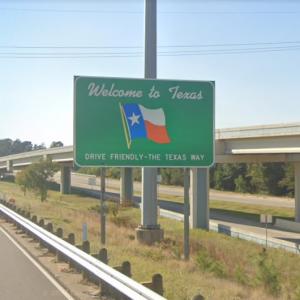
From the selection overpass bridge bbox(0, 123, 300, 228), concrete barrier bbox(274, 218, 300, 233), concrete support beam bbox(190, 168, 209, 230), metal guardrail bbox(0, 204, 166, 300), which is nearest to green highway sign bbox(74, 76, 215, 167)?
metal guardrail bbox(0, 204, 166, 300)

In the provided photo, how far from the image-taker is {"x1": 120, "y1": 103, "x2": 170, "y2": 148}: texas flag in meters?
20.6

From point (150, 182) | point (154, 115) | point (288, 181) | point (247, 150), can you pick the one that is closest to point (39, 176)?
point (247, 150)

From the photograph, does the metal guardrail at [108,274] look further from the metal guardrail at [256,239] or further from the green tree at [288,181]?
the green tree at [288,181]

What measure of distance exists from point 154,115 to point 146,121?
33 centimetres

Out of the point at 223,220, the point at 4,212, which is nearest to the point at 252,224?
the point at 223,220

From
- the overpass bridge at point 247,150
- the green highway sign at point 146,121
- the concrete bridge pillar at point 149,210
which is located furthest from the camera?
the overpass bridge at point 247,150

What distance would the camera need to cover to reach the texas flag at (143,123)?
20.6 meters

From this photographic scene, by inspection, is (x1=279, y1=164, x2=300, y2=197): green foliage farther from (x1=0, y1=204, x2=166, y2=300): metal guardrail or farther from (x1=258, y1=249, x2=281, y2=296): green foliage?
(x1=0, y1=204, x2=166, y2=300): metal guardrail

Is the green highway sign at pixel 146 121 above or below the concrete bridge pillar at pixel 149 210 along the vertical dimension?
above

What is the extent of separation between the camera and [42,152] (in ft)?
329

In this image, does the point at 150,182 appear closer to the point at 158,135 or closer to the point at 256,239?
the point at 158,135

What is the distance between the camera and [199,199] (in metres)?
50.1

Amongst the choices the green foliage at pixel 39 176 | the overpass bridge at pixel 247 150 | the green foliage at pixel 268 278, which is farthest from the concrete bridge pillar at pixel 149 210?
the green foliage at pixel 39 176

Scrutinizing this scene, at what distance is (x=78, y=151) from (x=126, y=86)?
2.65 metres
